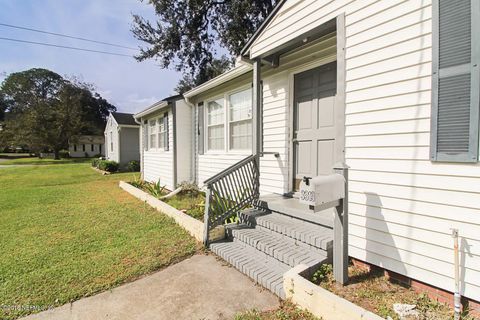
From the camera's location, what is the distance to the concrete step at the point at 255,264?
2.86 metres

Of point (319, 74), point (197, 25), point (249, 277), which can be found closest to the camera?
point (249, 277)

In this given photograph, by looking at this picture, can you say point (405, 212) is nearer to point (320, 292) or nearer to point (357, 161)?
point (357, 161)

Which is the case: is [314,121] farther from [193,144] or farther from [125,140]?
[125,140]

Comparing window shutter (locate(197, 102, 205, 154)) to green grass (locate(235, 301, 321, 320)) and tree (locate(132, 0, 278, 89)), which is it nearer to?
green grass (locate(235, 301, 321, 320))

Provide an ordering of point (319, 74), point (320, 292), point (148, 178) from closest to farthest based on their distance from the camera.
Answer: point (320, 292) → point (319, 74) → point (148, 178)

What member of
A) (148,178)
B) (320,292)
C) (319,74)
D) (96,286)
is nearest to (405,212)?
(320,292)

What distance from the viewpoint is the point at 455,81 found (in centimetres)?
216

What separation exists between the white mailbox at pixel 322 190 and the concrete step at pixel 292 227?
2.34ft

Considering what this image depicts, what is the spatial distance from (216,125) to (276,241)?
402cm

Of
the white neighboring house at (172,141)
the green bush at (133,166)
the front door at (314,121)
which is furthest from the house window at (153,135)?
the front door at (314,121)

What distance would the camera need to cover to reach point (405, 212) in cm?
252

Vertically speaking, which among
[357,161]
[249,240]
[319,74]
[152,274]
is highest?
[319,74]

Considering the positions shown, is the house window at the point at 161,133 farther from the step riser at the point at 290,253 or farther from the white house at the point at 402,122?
the step riser at the point at 290,253

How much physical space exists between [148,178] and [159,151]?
1939mm
